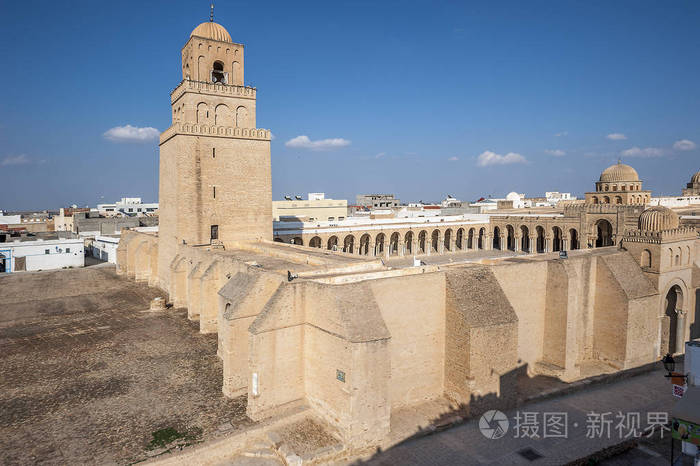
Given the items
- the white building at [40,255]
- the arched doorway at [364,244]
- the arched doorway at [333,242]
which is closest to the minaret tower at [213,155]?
the arched doorway at [333,242]

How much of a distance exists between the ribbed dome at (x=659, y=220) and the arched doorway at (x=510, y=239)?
72.5ft

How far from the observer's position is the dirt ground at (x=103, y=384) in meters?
9.48

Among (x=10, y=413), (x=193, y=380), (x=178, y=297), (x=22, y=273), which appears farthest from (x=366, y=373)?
(x=22, y=273)

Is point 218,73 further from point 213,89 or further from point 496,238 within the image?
point 496,238

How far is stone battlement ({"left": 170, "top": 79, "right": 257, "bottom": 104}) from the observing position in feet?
67.1

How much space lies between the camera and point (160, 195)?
2320cm

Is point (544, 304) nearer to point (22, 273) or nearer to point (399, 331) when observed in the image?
point (399, 331)

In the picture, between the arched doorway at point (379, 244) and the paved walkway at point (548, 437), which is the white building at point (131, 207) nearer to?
the arched doorway at point (379, 244)

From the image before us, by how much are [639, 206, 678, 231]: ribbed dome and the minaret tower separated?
15694 millimetres

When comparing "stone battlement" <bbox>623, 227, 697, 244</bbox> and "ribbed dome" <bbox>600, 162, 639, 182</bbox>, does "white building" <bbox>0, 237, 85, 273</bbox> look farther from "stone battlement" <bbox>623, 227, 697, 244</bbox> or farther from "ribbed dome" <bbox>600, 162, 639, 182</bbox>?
"ribbed dome" <bbox>600, 162, 639, 182</bbox>

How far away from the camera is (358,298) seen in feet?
34.1

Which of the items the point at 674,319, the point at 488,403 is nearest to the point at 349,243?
the point at 674,319

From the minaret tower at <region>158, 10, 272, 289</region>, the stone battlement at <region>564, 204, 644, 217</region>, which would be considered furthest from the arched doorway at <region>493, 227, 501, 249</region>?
the minaret tower at <region>158, 10, 272, 289</region>

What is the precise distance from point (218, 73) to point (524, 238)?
2982 cm
